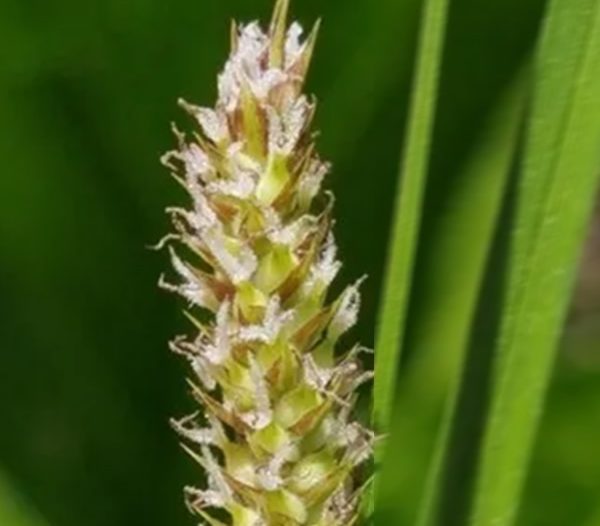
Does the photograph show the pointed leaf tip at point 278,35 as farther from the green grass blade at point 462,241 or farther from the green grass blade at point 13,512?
the green grass blade at point 462,241

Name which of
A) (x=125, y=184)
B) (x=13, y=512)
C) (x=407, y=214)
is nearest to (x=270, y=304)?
(x=407, y=214)

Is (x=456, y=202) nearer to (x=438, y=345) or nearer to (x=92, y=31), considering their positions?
(x=438, y=345)

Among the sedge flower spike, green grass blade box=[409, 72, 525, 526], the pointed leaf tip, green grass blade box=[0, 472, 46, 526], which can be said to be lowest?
green grass blade box=[0, 472, 46, 526]

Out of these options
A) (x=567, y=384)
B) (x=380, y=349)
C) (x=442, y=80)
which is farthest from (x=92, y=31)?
(x=380, y=349)

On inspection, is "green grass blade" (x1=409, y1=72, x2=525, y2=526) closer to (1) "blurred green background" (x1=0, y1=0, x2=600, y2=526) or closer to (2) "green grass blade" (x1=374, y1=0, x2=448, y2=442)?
(1) "blurred green background" (x1=0, y1=0, x2=600, y2=526)

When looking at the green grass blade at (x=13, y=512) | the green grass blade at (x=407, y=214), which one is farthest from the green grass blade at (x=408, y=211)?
the green grass blade at (x=13, y=512)

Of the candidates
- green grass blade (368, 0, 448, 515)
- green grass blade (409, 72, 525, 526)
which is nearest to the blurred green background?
green grass blade (409, 72, 525, 526)
